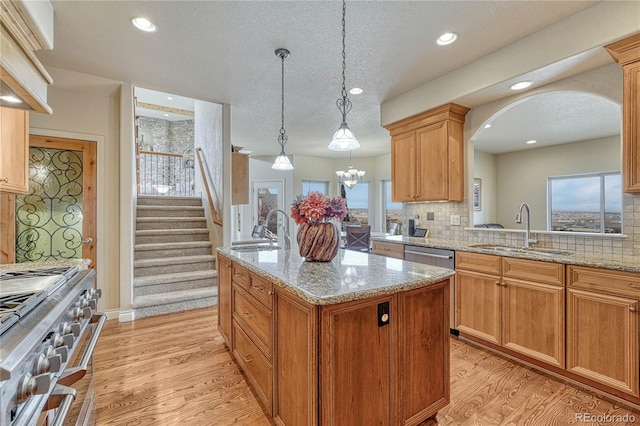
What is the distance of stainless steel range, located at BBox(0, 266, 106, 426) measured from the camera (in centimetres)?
77

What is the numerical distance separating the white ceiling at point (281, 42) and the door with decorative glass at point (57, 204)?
929 mm

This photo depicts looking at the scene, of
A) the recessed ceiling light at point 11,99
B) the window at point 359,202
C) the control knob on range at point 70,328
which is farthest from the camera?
the window at point 359,202

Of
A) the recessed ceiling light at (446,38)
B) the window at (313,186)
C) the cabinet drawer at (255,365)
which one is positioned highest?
the recessed ceiling light at (446,38)

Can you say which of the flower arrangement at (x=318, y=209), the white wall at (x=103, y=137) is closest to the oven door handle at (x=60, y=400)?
the flower arrangement at (x=318, y=209)

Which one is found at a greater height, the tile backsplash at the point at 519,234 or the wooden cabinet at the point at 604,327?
the tile backsplash at the point at 519,234

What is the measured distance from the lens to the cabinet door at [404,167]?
12.1 feet

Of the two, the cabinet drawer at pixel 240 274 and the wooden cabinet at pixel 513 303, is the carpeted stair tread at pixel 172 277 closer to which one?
the cabinet drawer at pixel 240 274

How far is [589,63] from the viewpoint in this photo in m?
2.30

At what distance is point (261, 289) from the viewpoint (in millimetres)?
1754

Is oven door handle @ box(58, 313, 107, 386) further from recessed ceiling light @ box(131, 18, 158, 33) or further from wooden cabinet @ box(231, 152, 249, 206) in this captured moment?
wooden cabinet @ box(231, 152, 249, 206)

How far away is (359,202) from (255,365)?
6820 mm

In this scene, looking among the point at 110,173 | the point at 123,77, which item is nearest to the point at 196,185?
the point at 110,173

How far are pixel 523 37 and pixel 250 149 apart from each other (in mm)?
5845

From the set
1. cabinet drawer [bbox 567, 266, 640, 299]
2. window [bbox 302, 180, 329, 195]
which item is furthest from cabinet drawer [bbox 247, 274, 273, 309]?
window [bbox 302, 180, 329, 195]
